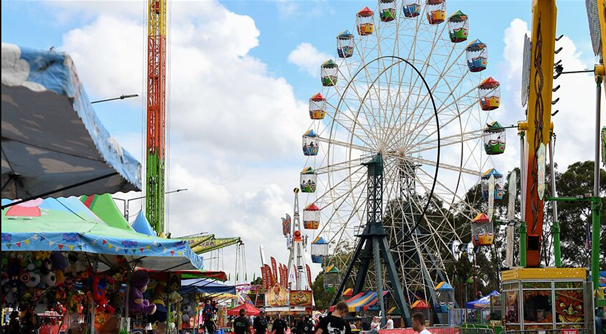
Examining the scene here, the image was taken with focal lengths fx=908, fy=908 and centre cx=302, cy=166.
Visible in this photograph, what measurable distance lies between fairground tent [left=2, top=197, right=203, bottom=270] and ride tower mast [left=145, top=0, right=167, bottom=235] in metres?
46.3

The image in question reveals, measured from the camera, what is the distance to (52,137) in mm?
5902

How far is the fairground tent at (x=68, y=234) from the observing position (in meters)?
12.1

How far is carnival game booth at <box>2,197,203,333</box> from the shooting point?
12.3 meters

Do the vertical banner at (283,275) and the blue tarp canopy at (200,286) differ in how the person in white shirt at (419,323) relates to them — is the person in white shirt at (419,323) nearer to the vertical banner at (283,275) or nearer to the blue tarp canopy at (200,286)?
the blue tarp canopy at (200,286)

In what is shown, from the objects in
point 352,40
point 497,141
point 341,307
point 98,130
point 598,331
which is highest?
point 352,40

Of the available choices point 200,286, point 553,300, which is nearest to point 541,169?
point 553,300

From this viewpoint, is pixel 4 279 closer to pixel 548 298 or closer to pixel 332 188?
pixel 548 298

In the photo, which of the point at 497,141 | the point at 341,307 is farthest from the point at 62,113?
the point at 497,141

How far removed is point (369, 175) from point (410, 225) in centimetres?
534

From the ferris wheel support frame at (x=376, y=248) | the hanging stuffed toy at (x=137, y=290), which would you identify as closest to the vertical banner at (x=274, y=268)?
the ferris wheel support frame at (x=376, y=248)

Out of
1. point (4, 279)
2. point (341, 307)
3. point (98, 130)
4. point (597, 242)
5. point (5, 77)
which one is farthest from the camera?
point (597, 242)

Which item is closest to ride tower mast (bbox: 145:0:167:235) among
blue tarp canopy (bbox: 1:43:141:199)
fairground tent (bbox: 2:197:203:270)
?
fairground tent (bbox: 2:197:203:270)

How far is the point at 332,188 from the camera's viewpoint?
43906 millimetres

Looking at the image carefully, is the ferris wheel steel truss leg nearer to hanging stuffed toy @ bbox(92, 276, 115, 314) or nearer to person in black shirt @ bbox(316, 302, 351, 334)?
hanging stuffed toy @ bbox(92, 276, 115, 314)
